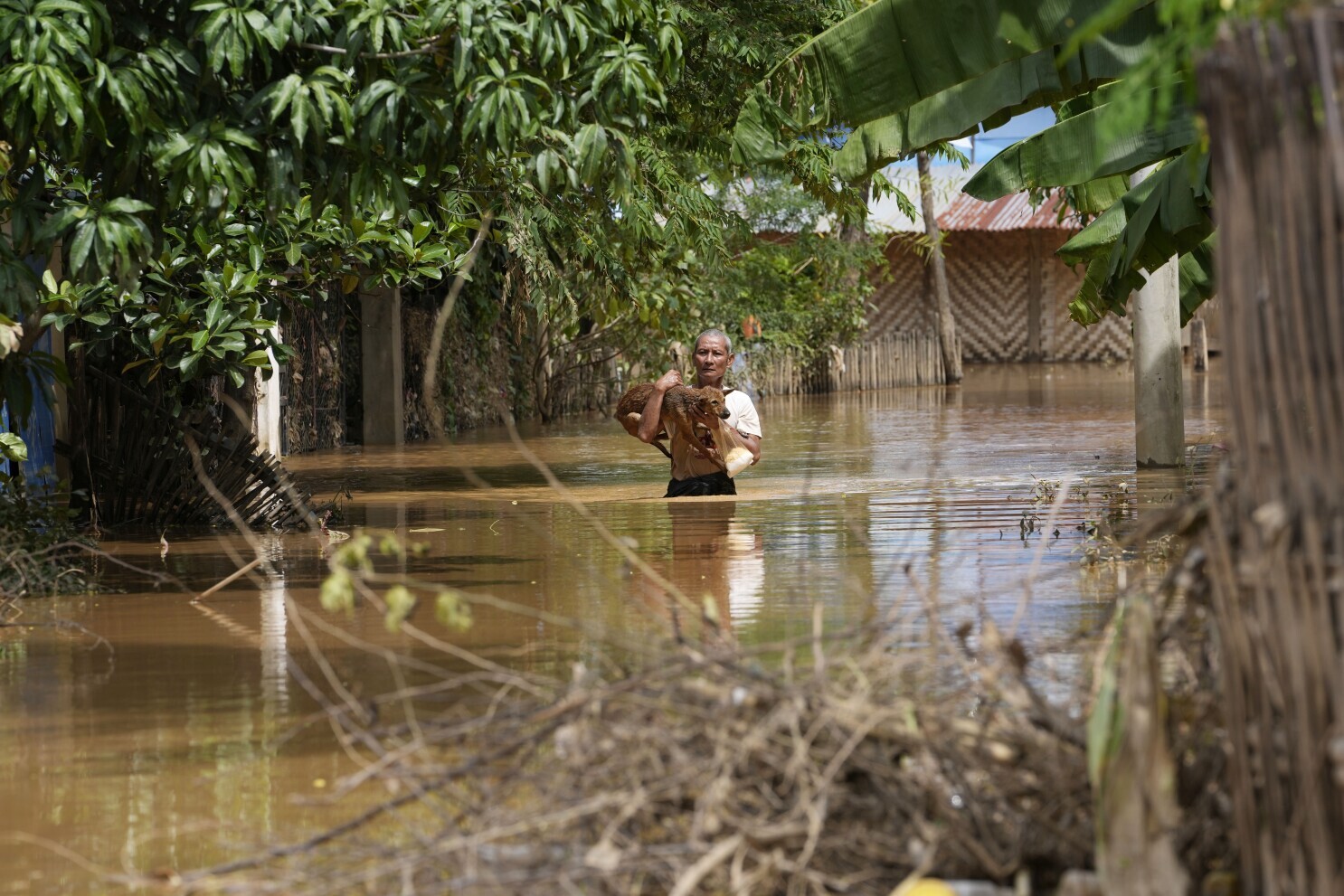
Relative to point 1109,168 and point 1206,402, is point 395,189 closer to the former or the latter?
point 1109,168

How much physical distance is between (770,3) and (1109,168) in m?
4.72

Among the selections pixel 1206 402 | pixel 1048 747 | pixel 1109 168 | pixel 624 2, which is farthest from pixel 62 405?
pixel 1206 402

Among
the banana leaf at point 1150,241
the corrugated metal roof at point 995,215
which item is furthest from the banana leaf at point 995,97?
the corrugated metal roof at point 995,215

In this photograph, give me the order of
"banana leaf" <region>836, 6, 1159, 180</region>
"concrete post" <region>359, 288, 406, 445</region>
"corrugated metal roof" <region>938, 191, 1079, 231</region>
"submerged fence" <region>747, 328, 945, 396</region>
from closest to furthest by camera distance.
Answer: "banana leaf" <region>836, 6, 1159, 180</region> < "concrete post" <region>359, 288, 406, 445</region> < "submerged fence" <region>747, 328, 945, 396</region> < "corrugated metal roof" <region>938, 191, 1079, 231</region>

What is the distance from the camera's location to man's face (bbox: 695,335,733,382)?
35.3 feet

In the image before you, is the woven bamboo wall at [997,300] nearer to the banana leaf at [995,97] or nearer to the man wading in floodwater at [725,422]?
the man wading in floodwater at [725,422]

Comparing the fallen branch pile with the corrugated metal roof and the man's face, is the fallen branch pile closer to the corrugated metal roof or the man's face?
the man's face

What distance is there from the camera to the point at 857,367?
1211 inches

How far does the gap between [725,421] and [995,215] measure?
24378mm

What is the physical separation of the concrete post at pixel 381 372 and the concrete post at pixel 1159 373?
8873mm

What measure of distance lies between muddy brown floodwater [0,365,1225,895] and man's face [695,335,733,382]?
0.86 metres

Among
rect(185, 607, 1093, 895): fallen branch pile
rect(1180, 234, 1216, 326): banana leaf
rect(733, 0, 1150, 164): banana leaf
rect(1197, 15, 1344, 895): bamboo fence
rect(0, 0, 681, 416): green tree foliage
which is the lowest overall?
rect(185, 607, 1093, 895): fallen branch pile

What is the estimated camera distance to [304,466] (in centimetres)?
1600

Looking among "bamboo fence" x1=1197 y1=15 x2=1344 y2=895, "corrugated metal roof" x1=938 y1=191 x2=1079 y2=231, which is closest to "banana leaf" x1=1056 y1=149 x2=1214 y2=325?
"bamboo fence" x1=1197 y1=15 x2=1344 y2=895
